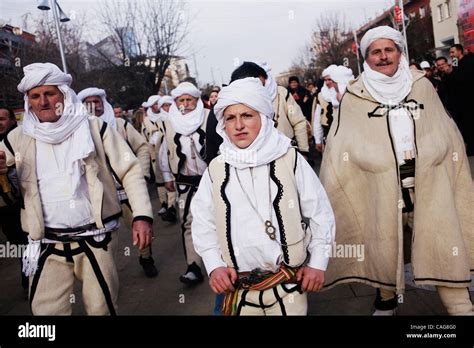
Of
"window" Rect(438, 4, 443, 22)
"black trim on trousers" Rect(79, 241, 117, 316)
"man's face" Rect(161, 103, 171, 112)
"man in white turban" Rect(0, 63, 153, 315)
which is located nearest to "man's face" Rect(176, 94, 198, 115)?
"man in white turban" Rect(0, 63, 153, 315)

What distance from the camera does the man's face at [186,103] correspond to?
4301 mm

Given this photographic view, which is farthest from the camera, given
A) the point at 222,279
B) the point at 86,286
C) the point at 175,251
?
the point at 175,251

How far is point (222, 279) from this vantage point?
1.99 m

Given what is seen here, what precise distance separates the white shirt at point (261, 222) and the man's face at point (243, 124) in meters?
0.13

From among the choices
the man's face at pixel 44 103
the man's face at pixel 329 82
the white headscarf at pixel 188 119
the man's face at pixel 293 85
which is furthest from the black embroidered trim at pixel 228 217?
the man's face at pixel 293 85

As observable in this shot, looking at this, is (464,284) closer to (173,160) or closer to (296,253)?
(296,253)

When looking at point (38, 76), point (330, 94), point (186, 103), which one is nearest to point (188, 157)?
point (186, 103)

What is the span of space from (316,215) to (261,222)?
0.25 metres

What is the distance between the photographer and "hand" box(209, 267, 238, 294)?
6.52 ft

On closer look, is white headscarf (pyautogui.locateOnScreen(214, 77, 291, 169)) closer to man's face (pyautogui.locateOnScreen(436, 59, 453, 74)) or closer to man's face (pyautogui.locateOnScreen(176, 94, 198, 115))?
man's face (pyautogui.locateOnScreen(176, 94, 198, 115))

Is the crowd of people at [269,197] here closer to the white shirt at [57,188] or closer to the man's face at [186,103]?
the white shirt at [57,188]

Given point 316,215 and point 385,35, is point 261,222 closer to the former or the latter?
point 316,215
